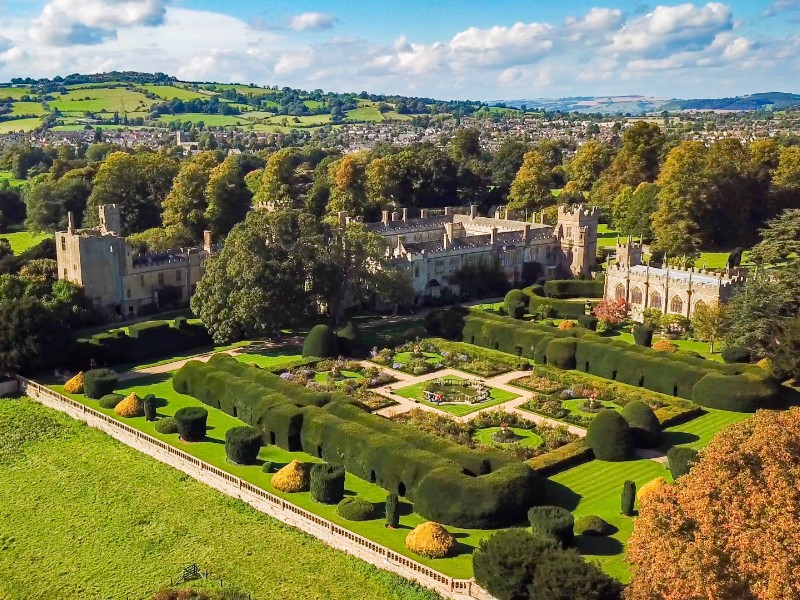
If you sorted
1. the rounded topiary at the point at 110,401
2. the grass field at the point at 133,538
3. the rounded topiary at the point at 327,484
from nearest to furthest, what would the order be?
the grass field at the point at 133,538 → the rounded topiary at the point at 327,484 → the rounded topiary at the point at 110,401

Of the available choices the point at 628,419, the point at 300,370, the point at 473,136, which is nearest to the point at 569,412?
the point at 628,419

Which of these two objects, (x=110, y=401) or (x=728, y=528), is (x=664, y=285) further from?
(x=728, y=528)

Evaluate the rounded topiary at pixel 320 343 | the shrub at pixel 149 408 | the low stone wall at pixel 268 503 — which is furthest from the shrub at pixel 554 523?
the rounded topiary at pixel 320 343

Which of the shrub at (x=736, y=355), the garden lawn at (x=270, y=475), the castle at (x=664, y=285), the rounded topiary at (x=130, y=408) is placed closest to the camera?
the garden lawn at (x=270, y=475)

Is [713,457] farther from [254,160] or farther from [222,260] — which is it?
[254,160]

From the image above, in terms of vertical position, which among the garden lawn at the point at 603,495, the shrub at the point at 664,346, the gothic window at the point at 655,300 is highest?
the gothic window at the point at 655,300

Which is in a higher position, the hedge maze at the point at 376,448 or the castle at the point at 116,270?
the castle at the point at 116,270

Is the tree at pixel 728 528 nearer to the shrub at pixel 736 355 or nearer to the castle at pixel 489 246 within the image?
the shrub at pixel 736 355

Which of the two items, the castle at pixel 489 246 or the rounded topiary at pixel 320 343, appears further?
the castle at pixel 489 246
